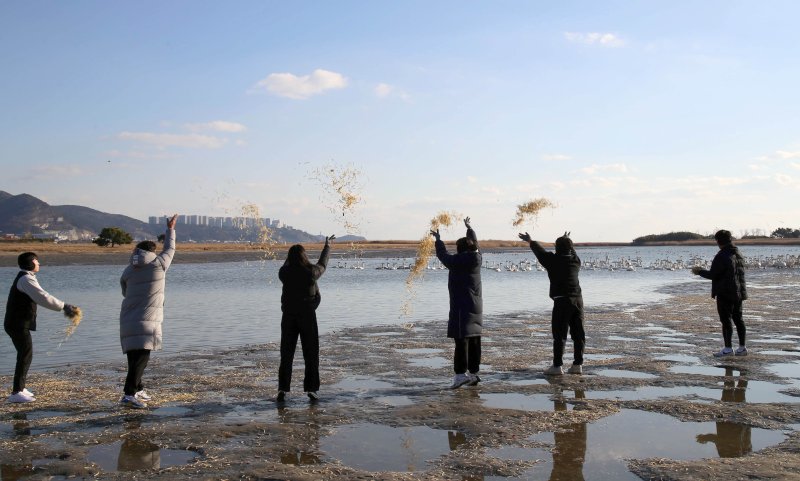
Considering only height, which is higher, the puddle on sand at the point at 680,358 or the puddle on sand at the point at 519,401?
the puddle on sand at the point at 680,358

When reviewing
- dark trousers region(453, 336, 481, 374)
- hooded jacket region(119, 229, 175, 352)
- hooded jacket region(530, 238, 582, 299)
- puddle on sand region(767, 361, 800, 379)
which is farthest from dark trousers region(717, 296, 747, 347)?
hooded jacket region(119, 229, 175, 352)

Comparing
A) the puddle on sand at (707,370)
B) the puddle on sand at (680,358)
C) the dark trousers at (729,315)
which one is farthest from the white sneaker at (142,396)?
the dark trousers at (729,315)

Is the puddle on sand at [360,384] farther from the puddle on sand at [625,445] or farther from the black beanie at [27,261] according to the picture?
the black beanie at [27,261]

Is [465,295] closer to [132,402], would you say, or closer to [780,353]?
[132,402]

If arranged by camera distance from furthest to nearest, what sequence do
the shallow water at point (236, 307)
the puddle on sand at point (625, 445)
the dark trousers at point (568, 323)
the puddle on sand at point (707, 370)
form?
the shallow water at point (236, 307) → the dark trousers at point (568, 323) → the puddle on sand at point (707, 370) → the puddle on sand at point (625, 445)

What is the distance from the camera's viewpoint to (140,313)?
894cm

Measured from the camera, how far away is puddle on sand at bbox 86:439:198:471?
6410 mm

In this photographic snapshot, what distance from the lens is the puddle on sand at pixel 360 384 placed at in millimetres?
10099

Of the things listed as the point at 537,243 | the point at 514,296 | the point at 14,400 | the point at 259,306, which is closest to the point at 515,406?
the point at 537,243

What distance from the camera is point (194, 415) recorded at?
836 cm

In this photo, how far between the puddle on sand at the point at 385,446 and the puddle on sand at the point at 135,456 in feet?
4.54

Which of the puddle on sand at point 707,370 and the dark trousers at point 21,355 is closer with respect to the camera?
the dark trousers at point 21,355

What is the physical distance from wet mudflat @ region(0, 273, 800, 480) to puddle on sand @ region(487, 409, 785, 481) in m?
0.03

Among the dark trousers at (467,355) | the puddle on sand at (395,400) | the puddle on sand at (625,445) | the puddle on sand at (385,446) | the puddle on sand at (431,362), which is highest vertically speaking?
the dark trousers at (467,355)
